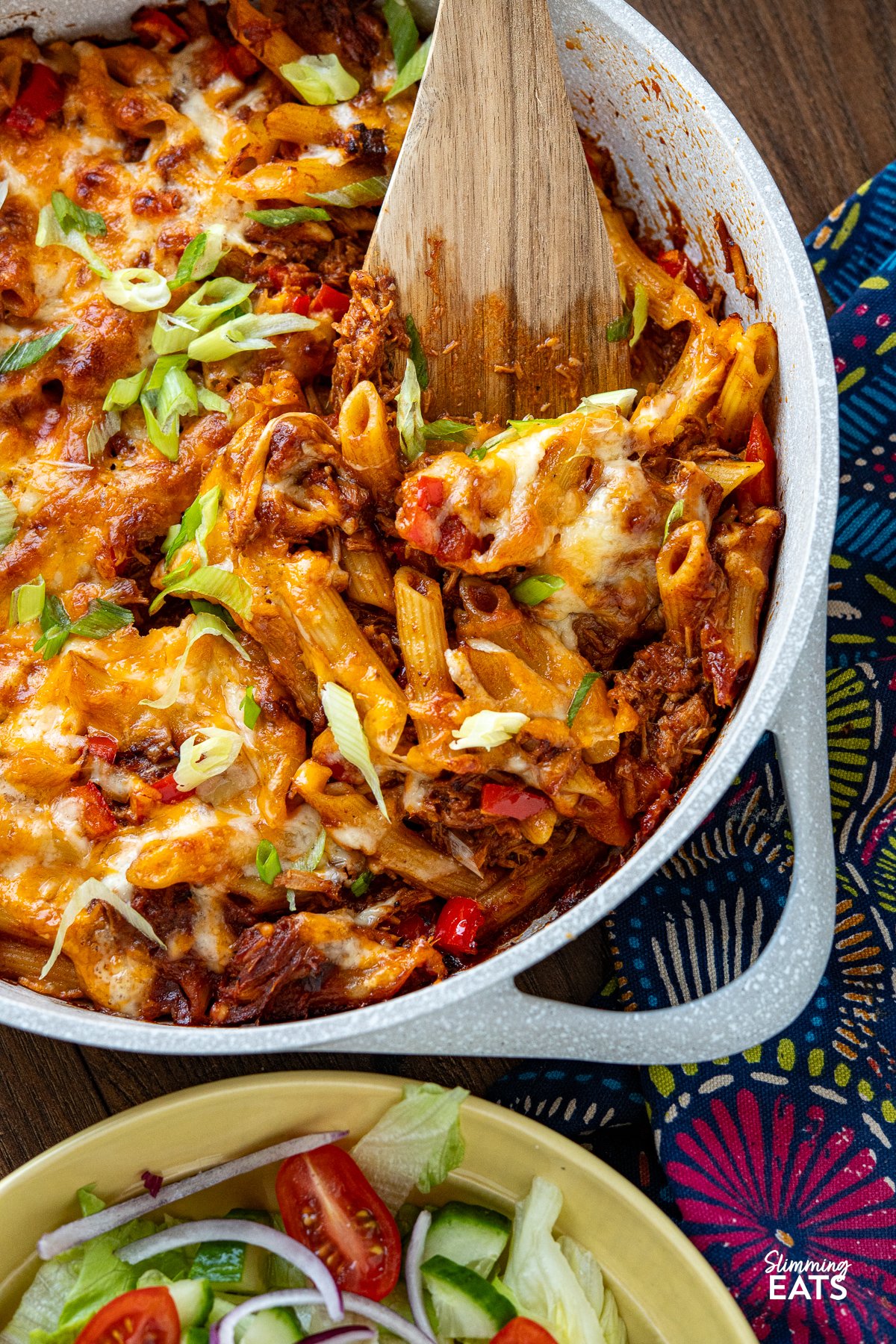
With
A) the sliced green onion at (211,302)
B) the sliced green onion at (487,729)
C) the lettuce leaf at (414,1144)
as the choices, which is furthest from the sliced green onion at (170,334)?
the lettuce leaf at (414,1144)

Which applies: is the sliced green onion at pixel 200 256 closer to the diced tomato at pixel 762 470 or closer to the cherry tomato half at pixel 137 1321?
the diced tomato at pixel 762 470

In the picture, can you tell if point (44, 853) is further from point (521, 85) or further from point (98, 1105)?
point (521, 85)

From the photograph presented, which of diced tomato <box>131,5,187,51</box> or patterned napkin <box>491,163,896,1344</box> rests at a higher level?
diced tomato <box>131,5,187,51</box>

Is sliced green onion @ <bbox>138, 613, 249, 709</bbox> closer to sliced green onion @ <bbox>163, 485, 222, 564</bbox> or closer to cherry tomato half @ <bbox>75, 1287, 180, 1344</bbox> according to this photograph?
sliced green onion @ <bbox>163, 485, 222, 564</bbox>

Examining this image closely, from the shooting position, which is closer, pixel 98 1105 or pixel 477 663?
pixel 477 663

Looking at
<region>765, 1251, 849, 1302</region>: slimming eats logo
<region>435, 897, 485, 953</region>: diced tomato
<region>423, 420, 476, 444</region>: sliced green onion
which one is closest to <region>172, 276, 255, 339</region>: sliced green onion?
<region>423, 420, 476, 444</region>: sliced green onion

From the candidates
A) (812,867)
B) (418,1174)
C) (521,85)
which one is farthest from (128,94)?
(418,1174)
